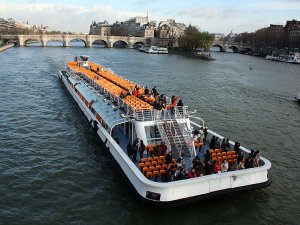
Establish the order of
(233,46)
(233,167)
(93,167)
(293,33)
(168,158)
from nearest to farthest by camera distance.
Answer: (168,158)
(233,167)
(93,167)
(233,46)
(293,33)

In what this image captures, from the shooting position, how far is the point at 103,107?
19.9m

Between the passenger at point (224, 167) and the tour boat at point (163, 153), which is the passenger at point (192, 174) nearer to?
the tour boat at point (163, 153)

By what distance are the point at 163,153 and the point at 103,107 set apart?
259 inches

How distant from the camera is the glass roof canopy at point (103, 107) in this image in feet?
56.6

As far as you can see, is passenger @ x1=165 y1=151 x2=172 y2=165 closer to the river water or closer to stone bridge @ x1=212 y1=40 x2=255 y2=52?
the river water

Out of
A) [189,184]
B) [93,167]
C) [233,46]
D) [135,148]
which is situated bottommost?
[93,167]

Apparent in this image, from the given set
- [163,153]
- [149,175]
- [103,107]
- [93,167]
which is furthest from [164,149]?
[103,107]

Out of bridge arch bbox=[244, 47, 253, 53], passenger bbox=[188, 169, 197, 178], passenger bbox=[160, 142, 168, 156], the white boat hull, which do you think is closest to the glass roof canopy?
the white boat hull

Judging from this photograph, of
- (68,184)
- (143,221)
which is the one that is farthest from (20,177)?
(143,221)

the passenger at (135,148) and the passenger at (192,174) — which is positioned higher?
the passenger at (135,148)

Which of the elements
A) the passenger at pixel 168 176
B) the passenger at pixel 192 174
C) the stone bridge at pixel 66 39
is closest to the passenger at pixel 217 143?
the passenger at pixel 192 174

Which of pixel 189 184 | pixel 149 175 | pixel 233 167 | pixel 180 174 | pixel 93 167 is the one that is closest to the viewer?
pixel 189 184

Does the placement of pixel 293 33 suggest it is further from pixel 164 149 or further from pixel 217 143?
pixel 164 149

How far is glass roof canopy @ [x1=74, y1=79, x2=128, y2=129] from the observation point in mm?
17239
